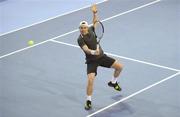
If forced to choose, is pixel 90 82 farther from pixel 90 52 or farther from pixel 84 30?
pixel 84 30

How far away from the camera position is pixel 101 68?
15156mm

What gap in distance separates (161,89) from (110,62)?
139cm

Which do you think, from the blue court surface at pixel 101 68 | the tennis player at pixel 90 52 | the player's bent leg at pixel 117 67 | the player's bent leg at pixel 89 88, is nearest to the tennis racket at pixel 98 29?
the tennis player at pixel 90 52

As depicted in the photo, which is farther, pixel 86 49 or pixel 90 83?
pixel 90 83

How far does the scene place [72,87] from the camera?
557 inches

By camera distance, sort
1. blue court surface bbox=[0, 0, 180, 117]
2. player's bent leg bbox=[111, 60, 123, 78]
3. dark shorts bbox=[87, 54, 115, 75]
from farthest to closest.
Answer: player's bent leg bbox=[111, 60, 123, 78] < blue court surface bbox=[0, 0, 180, 117] < dark shorts bbox=[87, 54, 115, 75]

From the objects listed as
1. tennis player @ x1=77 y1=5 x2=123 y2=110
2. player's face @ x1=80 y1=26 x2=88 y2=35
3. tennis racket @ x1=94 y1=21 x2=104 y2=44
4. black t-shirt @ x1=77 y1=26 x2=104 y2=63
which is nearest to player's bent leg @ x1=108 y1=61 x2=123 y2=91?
tennis player @ x1=77 y1=5 x2=123 y2=110

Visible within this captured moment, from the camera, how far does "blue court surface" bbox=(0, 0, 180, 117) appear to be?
13.1 metres

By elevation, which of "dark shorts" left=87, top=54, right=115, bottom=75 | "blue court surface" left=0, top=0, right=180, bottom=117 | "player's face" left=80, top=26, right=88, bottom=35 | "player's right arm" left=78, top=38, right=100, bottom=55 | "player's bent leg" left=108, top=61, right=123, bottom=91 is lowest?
"blue court surface" left=0, top=0, right=180, bottom=117

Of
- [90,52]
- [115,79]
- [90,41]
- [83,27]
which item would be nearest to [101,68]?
[115,79]

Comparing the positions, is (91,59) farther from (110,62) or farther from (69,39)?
(69,39)

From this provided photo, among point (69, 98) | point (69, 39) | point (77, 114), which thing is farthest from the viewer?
point (69, 39)

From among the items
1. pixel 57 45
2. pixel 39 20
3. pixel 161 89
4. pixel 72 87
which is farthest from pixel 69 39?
pixel 161 89

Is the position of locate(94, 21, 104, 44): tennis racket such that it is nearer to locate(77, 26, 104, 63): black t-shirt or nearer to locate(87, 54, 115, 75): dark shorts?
locate(77, 26, 104, 63): black t-shirt
